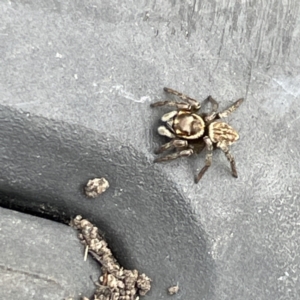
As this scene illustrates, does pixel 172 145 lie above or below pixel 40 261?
above

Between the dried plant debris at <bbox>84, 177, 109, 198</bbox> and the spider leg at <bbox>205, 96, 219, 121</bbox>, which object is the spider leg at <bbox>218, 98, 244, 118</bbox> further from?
the dried plant debris at <bbox>84, 177, 109, 198</bbox>

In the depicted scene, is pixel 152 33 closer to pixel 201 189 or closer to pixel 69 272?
pixel 201 189

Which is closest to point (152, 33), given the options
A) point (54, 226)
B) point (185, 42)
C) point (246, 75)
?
point (185, 42)

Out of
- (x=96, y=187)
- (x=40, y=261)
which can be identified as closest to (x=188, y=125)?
(x=96, y=187)

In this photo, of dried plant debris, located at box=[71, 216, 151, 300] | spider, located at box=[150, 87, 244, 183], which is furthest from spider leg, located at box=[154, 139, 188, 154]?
dried plant debris, located at box=[71, 216, 151, 300]

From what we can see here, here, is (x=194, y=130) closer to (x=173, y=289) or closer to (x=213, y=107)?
(x=213, y=107)

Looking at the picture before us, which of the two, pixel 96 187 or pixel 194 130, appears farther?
pixel 194 130
